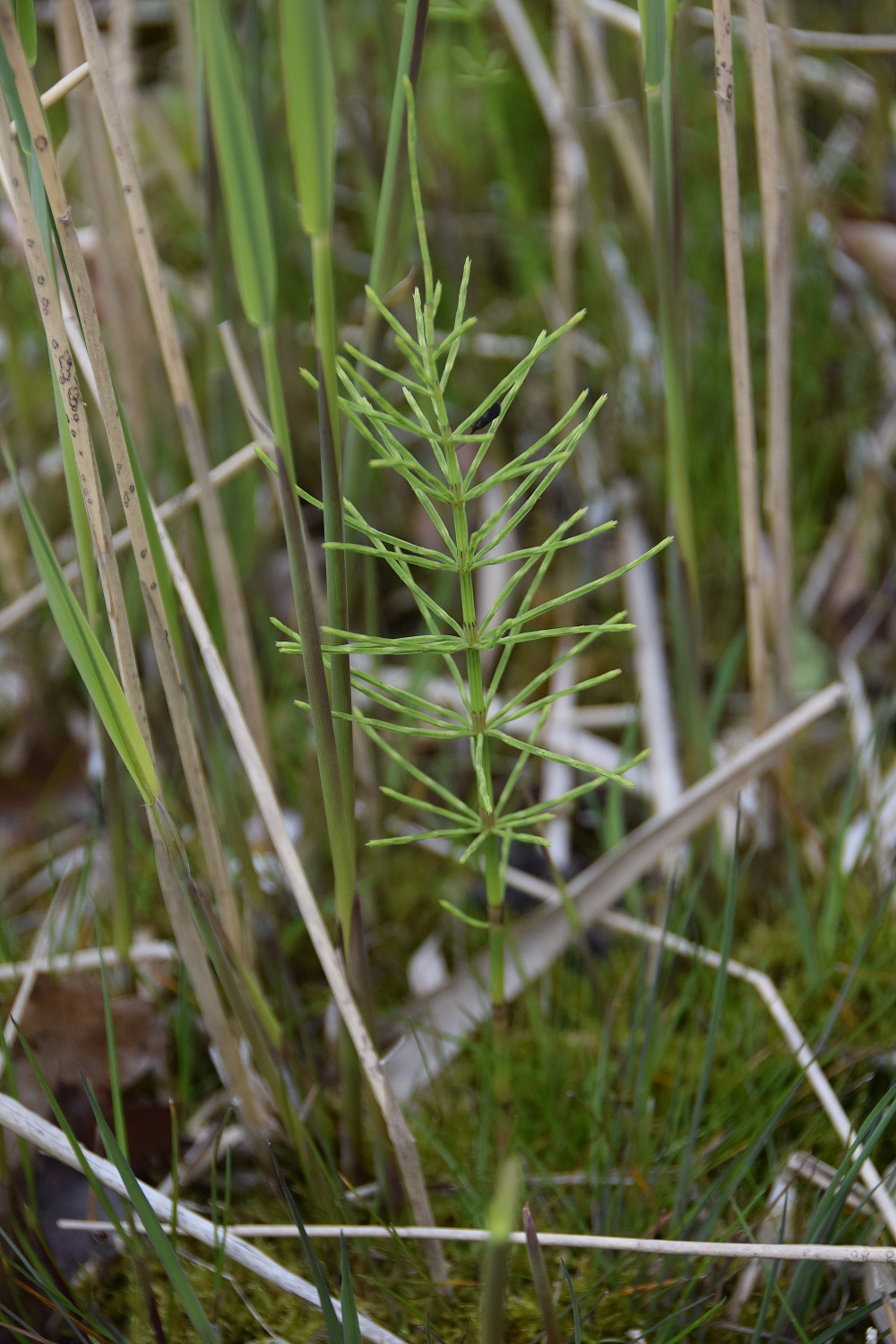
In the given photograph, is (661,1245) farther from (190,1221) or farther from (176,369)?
(176,369)

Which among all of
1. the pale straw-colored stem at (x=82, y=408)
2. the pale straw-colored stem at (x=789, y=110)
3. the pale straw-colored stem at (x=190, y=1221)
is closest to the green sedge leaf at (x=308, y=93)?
the pale straw-colored stem at (x=82, y=408)

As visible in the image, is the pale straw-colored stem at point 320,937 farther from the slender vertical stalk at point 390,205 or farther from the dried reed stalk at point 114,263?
the dried reed stalk at point 114,263

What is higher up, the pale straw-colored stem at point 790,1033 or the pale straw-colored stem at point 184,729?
the pale straw-colored stem at point 184,729

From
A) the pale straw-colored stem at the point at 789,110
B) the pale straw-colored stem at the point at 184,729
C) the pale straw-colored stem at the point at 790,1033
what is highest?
the pale straw-colored stem at the point at 789,110

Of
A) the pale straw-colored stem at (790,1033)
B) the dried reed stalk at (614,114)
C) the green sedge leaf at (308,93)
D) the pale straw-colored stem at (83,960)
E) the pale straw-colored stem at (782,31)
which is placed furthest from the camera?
the dried reed stalk at (614,114)

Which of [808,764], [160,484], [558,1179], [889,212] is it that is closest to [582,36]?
[889,212]

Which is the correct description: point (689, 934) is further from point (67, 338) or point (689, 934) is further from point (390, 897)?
point (67, 338)

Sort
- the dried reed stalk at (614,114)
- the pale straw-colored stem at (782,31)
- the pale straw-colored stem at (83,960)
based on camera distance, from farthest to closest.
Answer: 1. the dried reed stalk at (614,114)
2. the pale straw-colored stem at (782,31)
3. the pale straw-colored stem at (83,960)
